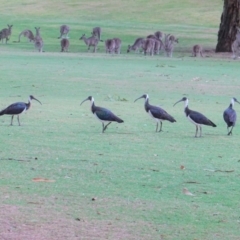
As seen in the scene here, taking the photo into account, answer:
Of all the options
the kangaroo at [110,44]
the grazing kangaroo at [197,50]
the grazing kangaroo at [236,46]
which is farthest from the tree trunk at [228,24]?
the kangaroo at [110,44]

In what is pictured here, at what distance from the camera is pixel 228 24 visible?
119 ft

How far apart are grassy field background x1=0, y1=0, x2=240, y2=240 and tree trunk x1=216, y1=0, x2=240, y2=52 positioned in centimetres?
922

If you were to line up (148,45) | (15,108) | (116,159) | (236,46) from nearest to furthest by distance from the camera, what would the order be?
(116,159)
(15,108)
(236,46)
(148,45)

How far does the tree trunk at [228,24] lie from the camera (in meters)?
35.6

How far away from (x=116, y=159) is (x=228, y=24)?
26.0m

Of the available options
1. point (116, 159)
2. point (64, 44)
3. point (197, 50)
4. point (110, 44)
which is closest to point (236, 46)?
point (197, 50)

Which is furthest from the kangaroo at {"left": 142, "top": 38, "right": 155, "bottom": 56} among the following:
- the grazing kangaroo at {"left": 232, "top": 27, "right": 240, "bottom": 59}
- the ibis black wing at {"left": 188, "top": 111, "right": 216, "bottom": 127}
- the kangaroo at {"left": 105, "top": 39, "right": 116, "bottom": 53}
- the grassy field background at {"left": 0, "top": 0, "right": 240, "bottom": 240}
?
the ibis black wing at {"left": 188, "top": 111, "right": 216, "bottom": 127}

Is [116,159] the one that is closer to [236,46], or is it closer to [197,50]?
[197,50]

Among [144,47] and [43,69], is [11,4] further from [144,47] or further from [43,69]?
[43,69]

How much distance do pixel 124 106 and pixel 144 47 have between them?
63.9 feet

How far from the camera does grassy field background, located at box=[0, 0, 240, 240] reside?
7.70m

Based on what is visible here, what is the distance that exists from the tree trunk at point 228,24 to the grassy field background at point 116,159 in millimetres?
9222

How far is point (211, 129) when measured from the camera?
48.4 feet

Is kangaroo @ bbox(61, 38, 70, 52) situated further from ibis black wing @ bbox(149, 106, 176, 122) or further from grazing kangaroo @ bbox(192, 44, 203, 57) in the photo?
ibis black wing @ bbox(149, 106, 176, 122)
